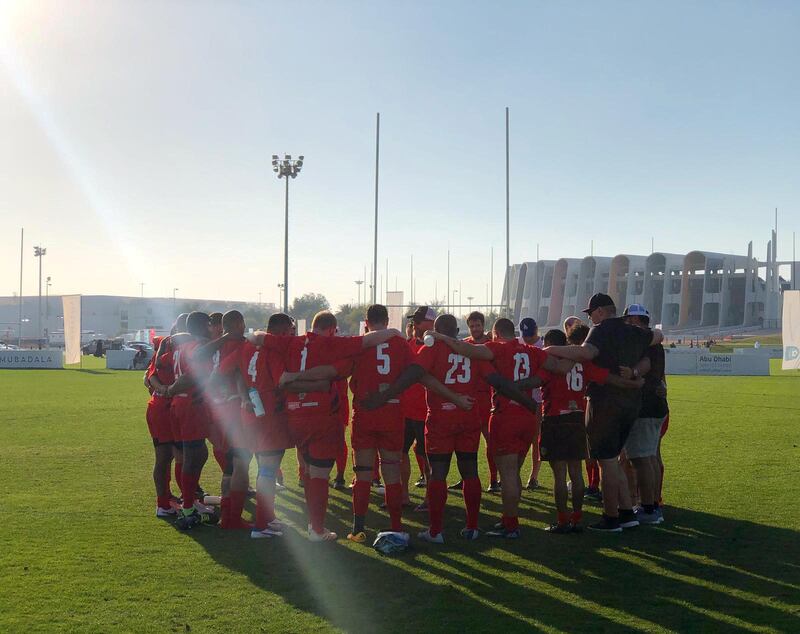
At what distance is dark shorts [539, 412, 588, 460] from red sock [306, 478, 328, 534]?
6.68 feet

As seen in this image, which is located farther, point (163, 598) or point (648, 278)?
point (648, 278)

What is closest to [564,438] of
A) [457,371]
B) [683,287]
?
[457,371]

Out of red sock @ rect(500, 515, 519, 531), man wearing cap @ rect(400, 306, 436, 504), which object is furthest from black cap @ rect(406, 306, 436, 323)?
red sock @ rect(500, 515, 519, 531)

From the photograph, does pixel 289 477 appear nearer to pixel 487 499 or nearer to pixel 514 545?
pixel 487 499

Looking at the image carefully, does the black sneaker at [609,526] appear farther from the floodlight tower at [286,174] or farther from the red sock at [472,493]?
the floodlight tower at [286,174]

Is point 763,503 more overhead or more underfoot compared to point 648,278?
more underfoot

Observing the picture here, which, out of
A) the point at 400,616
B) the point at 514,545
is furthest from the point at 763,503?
the point at 400,616

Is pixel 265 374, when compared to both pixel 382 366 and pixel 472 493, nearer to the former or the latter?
pixel 382 366

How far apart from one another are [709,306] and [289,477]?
85170 mm

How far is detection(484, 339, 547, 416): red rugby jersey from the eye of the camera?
7.11 meters

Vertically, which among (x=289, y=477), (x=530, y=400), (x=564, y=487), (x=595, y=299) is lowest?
(x=289, y=477)

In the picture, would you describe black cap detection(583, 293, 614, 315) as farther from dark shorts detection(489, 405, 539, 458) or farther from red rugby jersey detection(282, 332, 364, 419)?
red rugby jersey detection(282, 332, 364, 419)

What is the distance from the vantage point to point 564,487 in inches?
289

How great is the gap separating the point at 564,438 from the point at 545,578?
5.59 feet
